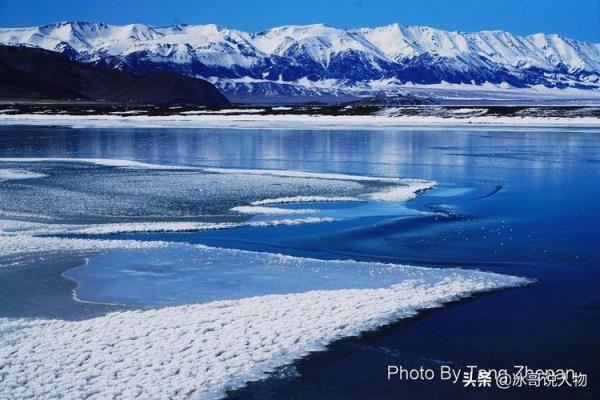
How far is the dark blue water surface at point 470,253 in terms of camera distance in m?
5.46

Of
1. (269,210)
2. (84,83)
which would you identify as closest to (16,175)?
(269,210)

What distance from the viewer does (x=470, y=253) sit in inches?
370

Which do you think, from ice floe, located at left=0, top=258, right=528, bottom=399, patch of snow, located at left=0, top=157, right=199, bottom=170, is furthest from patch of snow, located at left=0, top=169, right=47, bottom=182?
ice floe, located at left=0, top=258, right=528, bottom=399

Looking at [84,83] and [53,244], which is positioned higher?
[84,83]

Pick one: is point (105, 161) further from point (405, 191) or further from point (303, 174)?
point (405, 191)

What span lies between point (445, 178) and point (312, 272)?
990 cm

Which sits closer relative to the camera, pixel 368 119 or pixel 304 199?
pixel 304 199

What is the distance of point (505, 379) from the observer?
536 centimetres

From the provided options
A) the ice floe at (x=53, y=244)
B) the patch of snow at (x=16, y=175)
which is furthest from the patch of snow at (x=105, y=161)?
the ice floe at (x=53, y=244)

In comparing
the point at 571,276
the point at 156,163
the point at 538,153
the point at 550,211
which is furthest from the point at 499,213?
the point at 538,153

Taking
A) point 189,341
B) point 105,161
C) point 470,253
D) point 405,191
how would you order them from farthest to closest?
point 105,161
point 405,191
point 470,253
point 189,341

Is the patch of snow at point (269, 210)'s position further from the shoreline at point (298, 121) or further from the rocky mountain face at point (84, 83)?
the rocky mountain face at point (84, 83)

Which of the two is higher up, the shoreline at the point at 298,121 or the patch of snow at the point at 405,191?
the shoreline at the point at 298,121

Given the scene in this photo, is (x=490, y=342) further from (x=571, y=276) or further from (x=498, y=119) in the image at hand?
(x=498, y=119)
